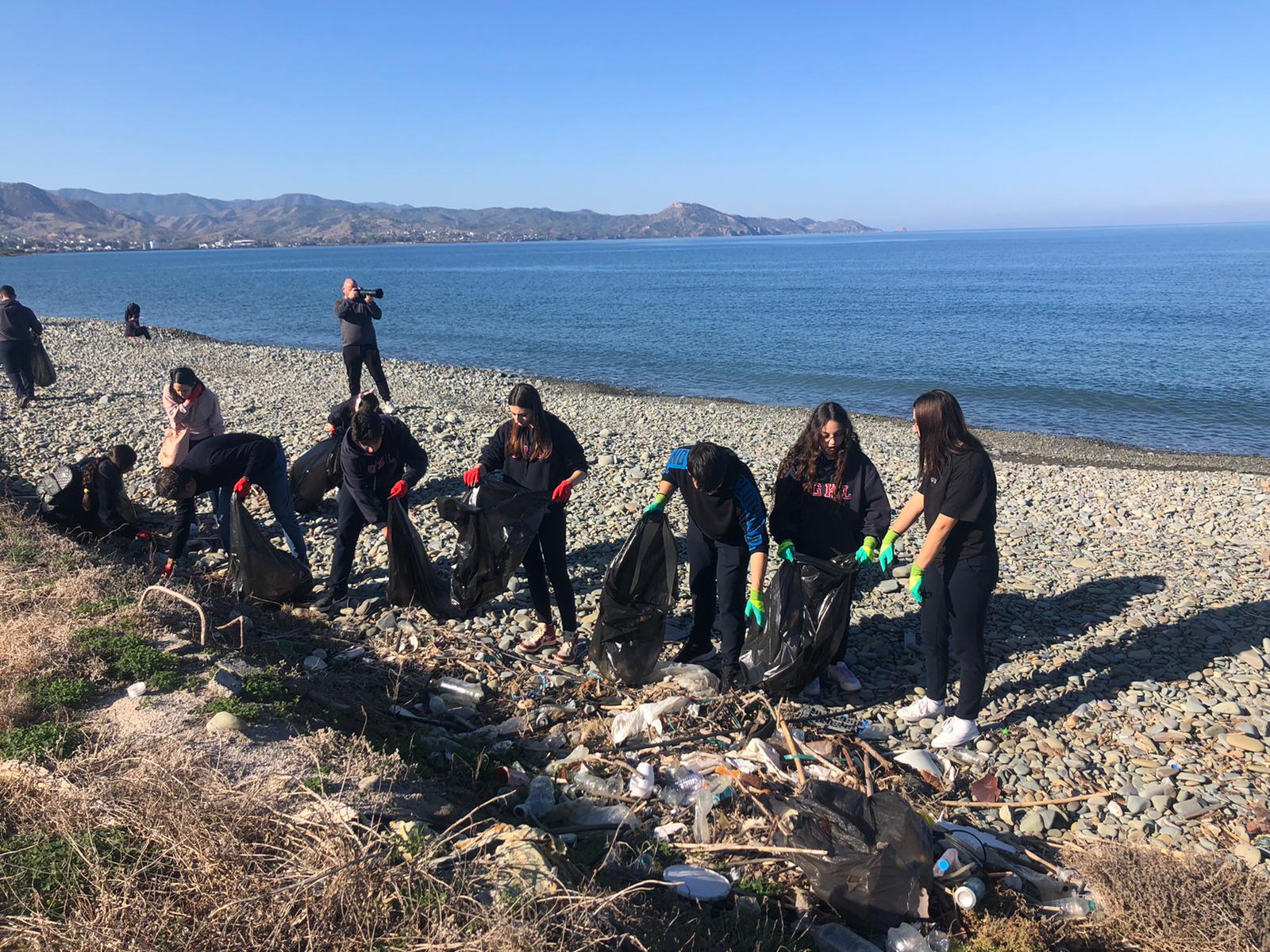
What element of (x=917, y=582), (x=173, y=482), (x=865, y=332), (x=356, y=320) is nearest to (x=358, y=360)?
(x=356, y=320)

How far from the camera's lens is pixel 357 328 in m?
12.0

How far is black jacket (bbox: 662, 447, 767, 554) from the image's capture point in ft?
15.9

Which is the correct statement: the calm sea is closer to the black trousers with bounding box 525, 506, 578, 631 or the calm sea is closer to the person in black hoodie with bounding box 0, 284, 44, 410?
the person in black hoodie with bounding box 0, 284, 44, 410

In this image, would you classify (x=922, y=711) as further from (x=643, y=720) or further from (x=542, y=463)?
(x=542, y=463)

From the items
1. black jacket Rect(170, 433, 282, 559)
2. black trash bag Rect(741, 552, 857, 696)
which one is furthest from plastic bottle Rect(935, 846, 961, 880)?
Result: black jacket Rect(170, 433, 282, 559)

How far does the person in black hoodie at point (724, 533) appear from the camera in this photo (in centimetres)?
477

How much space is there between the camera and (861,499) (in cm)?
507

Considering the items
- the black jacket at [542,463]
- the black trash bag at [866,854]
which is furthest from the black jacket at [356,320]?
the black trash bag at [866,854]

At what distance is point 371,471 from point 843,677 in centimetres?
384

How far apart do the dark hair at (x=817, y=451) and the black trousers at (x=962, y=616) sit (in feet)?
2.75

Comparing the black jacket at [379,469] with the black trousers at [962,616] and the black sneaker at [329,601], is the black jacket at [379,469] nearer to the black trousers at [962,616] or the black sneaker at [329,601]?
the black sneaker at [329,601]

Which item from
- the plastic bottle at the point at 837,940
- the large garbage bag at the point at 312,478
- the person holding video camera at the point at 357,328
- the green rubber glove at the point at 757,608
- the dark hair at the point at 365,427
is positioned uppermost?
the person holding video camera at the point at 357,328

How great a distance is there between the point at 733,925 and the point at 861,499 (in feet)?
8.91

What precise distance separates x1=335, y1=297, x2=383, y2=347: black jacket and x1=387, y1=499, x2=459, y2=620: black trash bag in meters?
6.51
